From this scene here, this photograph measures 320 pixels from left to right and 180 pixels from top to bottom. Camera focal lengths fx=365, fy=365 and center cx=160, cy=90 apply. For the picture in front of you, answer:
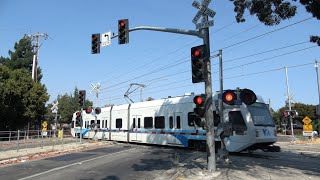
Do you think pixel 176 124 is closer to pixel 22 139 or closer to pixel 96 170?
pixel 96 170

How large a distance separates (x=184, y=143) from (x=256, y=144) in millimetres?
5330

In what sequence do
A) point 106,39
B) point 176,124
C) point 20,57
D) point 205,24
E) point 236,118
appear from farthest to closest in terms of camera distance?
point 20,57
point 176,124
point 236,118
point 106,39
point 205,24

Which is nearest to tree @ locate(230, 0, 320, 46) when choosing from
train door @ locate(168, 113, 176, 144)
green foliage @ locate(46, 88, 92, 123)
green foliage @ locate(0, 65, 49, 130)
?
train door @ locate(168, 113, 176, 144)

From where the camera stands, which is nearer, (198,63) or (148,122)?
(198,63)

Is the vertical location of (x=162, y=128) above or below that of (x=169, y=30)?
below

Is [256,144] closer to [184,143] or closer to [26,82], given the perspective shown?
[184,143]

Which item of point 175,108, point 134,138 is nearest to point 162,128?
point 175,108

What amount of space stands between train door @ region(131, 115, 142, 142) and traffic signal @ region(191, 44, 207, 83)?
15.4 meters

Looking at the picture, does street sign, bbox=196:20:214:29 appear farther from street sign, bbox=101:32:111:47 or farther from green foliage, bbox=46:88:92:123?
green foliage, bbox=46:88:92:123

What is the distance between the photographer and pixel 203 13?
12.4 meters

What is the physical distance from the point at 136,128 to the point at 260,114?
11352 mm

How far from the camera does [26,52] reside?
60.7m

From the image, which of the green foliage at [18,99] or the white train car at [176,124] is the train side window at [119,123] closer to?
the white train car at [176,124]

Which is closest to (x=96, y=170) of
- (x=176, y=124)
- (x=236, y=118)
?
(x=236, y=118)
